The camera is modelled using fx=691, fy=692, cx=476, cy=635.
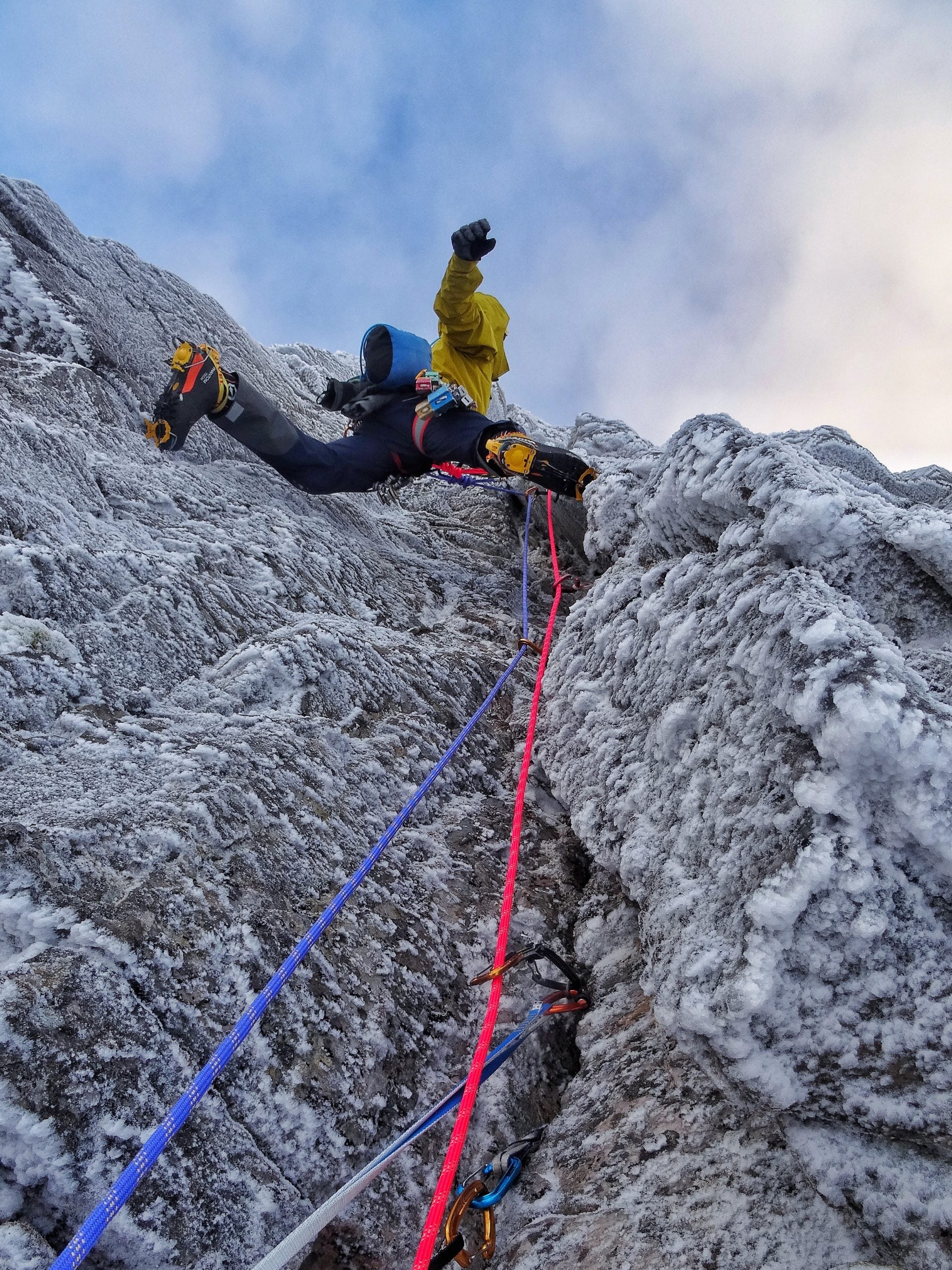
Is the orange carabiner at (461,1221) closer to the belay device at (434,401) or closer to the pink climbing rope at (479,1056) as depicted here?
the pink climbing rope at (479,1056)

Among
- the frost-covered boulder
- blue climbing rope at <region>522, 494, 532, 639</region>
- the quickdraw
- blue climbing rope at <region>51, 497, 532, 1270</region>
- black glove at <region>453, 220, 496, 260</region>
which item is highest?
black glove at <region>453, 220, 496, 260</region>

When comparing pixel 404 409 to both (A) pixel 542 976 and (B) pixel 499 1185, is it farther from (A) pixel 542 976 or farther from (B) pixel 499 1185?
(B) pixel 499 1185

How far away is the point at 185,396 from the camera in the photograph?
13.4ft

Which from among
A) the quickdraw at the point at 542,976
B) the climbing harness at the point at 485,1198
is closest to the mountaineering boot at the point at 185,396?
the quickdraw at the point at 542,976

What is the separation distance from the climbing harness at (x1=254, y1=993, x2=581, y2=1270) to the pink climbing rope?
53 mm

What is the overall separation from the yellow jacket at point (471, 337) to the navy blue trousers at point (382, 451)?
48cm

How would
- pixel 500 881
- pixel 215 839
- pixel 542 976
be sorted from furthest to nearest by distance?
pixel 500 881 < pixel 542 976 < pixel 215 839

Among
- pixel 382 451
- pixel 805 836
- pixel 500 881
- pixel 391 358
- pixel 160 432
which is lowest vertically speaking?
pixel 500 881

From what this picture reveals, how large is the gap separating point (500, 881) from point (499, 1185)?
0.96m

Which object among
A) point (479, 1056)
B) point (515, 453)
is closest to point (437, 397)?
point (515, 453)

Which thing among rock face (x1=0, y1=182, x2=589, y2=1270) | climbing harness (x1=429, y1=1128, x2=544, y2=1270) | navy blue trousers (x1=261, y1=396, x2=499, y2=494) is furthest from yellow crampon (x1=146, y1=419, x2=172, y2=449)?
climbing harness (x1=429, y1=1128, x2=544, y2=1270)

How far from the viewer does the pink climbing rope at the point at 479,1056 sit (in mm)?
1411

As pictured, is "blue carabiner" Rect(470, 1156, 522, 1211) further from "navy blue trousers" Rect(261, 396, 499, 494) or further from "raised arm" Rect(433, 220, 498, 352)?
"raised arm" Rect(433, 220, 498, 352)

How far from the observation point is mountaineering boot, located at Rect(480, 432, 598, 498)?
4.36 meters
